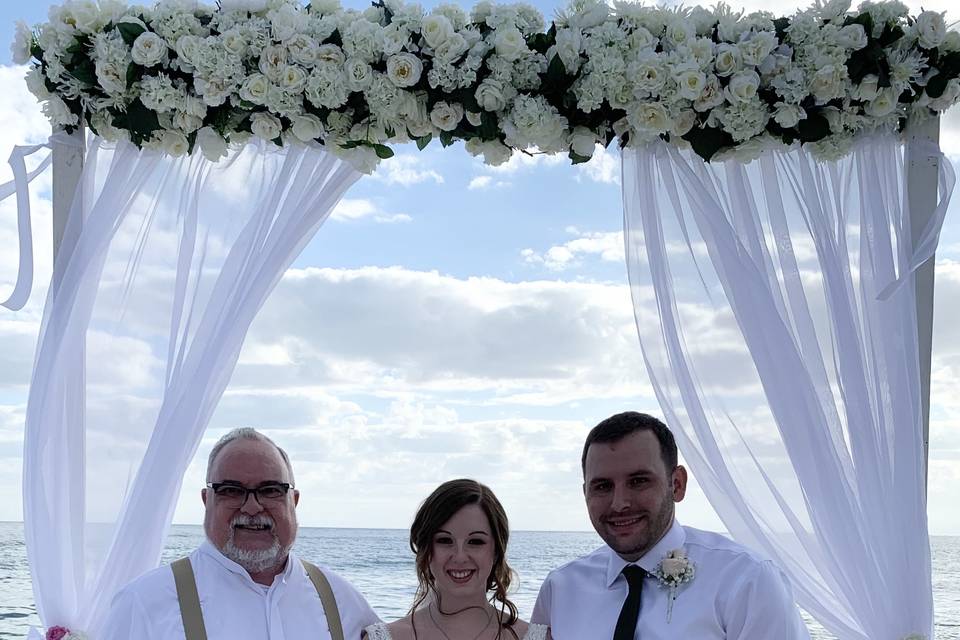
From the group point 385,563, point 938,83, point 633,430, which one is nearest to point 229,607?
point 633,430

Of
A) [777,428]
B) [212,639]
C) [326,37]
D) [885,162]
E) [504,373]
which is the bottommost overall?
[212,639]

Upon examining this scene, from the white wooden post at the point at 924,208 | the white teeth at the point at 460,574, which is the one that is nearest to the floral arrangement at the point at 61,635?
the white teeth at the point at 460,574

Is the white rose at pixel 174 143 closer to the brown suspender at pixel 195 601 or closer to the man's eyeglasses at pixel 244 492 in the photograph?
the man's eyeglasses at pixel 244 492

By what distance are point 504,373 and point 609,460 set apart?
2319 centimetres

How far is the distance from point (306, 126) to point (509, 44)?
2.43 feet

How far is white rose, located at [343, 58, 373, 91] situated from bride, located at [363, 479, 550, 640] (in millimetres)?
1361

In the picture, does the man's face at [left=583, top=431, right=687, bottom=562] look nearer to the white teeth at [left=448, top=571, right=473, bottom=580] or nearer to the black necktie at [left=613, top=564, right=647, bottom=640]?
the black necktie at [left=613, top=564, right=647, bottom=640]

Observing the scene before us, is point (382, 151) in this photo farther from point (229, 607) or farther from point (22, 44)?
point (229, 607)

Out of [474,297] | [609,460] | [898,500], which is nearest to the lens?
[609,460]

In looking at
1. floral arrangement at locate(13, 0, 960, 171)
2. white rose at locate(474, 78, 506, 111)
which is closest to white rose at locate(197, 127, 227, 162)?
floral arrangement at locate(13, 0, 960, 171)

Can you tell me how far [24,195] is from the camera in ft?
12.1

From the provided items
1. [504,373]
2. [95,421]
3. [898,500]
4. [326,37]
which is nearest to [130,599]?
[95,421]

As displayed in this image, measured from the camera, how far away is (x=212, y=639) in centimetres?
321

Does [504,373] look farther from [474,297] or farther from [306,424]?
[306,424]
